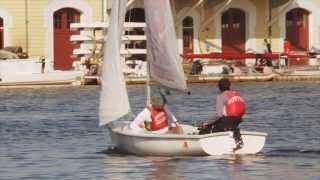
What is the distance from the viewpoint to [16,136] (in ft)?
134

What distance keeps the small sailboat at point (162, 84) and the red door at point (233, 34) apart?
47471 millimetres

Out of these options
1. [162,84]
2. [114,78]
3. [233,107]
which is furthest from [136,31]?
[233,107]

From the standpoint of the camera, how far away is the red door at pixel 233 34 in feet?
268

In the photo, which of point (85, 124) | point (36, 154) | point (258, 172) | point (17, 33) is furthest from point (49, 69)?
point (258, 172)

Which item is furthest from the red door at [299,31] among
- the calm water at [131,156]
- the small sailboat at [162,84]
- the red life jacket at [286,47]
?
the small sailboat at [162,84]

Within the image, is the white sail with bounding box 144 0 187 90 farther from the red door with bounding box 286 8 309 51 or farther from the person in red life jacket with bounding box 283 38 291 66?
the red door with bounding box 286 8 309 51

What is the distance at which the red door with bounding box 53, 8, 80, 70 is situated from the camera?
79250 mm

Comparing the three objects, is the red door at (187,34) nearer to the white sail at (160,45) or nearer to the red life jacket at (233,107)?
the white sail at (160,45)

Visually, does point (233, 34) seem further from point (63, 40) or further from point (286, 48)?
point (63, 40)

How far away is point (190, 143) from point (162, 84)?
315cm

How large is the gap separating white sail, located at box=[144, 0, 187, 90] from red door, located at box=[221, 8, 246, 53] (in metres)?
47.5

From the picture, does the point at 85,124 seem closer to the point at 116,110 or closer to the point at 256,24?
the point at 116,110

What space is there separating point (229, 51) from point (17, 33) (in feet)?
42.4

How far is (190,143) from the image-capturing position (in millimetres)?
30734
